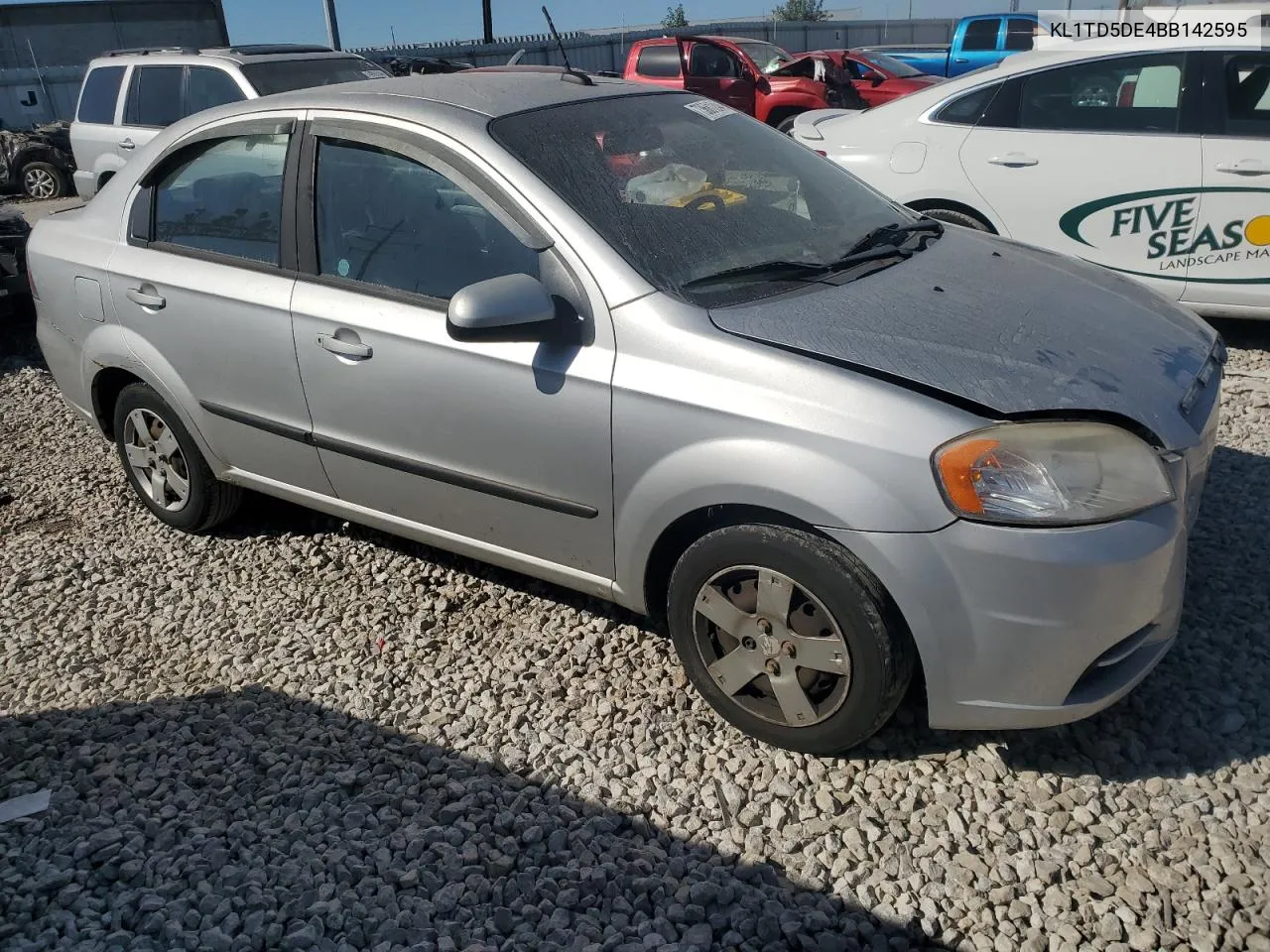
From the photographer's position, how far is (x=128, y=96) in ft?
32.3

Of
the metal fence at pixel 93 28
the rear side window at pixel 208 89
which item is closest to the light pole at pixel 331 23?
the rear side window at pixel 208 89

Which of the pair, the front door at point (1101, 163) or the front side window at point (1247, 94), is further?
the front door at point (1101, 163)

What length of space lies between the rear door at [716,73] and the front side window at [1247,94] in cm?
997

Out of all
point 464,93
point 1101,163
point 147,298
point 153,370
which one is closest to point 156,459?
point 153,370

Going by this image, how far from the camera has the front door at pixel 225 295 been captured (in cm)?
362

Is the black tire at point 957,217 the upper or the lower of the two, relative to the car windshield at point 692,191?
lower

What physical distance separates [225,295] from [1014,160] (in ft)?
14.2

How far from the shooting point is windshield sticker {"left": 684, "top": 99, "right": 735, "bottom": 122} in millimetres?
3797

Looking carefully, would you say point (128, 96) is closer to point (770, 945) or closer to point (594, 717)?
point (594, 717)

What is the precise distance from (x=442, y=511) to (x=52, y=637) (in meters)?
1.61

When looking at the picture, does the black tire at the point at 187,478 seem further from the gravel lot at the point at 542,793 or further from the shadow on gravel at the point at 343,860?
the shadow on gravel at the point at 343,860

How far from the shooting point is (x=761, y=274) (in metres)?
3.09

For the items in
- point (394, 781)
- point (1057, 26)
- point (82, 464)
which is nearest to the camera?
point (394, 781)

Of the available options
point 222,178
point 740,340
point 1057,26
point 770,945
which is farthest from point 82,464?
point 1057,26
